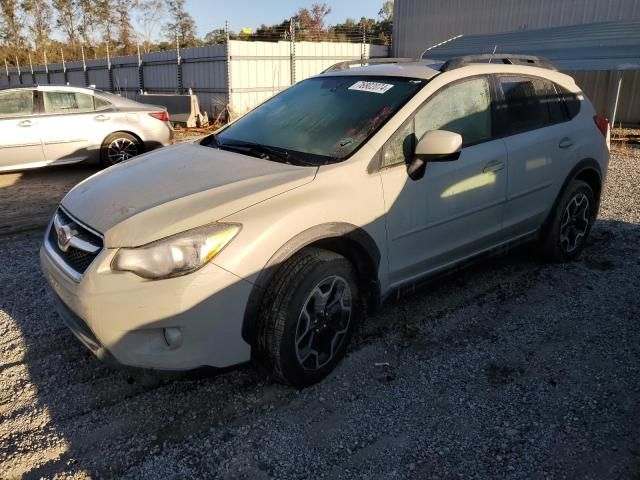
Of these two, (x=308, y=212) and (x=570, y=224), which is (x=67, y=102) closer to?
(x=308, y=212)

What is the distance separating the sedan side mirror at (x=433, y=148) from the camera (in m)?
3.04

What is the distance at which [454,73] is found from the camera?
3539mm

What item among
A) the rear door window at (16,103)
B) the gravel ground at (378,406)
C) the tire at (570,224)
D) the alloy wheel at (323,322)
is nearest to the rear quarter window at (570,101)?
the tire at (570,224)

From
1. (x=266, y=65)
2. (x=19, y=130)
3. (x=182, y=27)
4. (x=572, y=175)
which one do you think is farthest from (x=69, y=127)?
(x=182, y=27)

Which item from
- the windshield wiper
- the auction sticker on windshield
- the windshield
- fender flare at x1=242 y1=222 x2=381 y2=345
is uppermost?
the auction sticker on windshield

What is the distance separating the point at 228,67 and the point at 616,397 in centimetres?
1595

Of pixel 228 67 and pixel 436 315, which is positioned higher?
pixel 228 67

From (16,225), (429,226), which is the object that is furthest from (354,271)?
(16,225)

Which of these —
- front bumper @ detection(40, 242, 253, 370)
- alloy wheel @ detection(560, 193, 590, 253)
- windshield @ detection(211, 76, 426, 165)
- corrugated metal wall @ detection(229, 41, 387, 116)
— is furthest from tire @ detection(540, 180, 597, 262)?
corrugated metal wall @ detection(229, 41, 387, 116)

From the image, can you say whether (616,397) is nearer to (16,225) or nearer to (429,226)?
(429,226)

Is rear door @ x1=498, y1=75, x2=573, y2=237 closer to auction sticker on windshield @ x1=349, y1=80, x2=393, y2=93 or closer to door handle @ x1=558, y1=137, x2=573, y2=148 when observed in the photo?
door handle @ x1=558, y1=137, x2=573, y2=148

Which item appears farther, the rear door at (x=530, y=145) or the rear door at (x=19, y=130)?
the rear door at (x=19, y=130)

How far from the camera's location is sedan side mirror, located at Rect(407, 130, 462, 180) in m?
3.04

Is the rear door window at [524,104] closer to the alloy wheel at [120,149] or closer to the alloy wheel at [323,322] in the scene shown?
the alloy wheel at [323,322]
